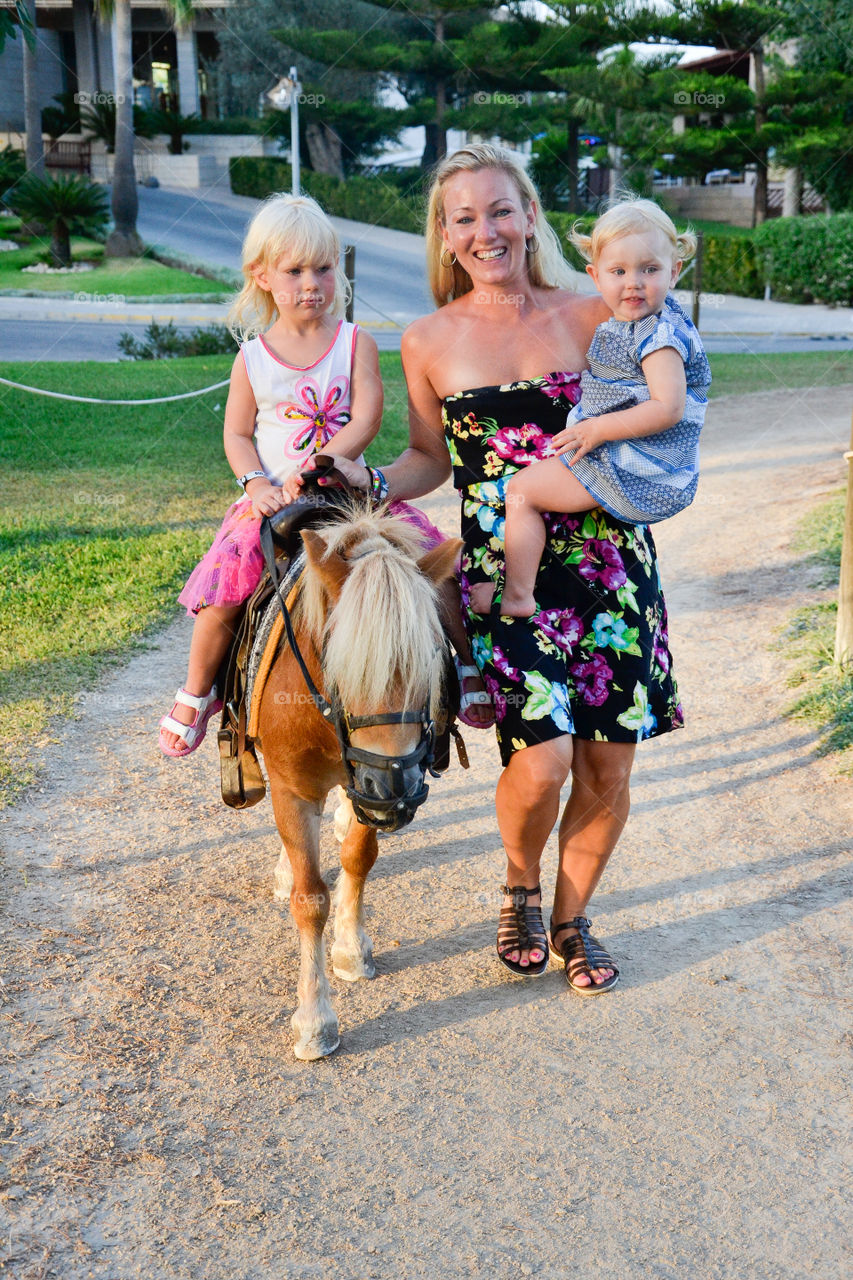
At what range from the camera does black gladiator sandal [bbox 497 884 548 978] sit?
10.3 ft

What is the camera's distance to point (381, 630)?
2.32 metres

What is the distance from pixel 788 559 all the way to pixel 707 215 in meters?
29.8

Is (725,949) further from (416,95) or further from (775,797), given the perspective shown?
(416,95)

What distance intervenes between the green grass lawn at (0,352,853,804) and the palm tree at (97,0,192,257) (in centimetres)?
1120

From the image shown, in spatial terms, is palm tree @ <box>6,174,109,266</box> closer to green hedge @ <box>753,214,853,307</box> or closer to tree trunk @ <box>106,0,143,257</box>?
tree trunk @ <box>106,0,143,257</box>

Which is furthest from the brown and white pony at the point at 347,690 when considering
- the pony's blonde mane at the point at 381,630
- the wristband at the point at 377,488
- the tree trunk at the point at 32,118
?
the tree trunk at the point at 32,118

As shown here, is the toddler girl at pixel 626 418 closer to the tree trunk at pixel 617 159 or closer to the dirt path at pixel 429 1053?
the dirt path at pixel 429 1053

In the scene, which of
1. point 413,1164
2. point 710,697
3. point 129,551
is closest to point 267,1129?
point 413,1164

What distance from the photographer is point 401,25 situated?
95.7 feet

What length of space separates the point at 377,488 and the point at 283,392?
16.8 inches

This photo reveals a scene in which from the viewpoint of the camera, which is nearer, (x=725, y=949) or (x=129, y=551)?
(x=725, y=949)
